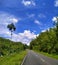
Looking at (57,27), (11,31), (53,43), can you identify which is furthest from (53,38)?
(11,31)

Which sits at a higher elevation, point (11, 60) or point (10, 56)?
point (10, 56)

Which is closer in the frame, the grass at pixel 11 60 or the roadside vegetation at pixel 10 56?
the grass at pixel 11 60

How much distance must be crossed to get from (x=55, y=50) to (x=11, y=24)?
7953 centimetres

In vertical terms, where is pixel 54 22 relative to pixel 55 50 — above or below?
above

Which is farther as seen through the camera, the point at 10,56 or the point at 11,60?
the point at 10,56

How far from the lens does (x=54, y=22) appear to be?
7238 centimetres

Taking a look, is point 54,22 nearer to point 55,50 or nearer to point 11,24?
point 55,50

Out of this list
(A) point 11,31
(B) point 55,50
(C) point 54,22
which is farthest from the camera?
(A) point 11,31

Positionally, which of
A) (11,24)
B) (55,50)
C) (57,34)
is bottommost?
(55,50)

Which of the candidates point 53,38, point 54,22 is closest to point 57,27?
point 54,22

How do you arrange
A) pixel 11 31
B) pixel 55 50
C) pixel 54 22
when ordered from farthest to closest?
pixel 11 31 → pixel 55 50 → pixel 54 22

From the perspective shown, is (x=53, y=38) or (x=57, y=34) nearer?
(x=57, y=34)

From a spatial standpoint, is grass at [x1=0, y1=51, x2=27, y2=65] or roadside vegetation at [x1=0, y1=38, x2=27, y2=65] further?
roadside vegetation at [x1=0, y1=38, x2=27, y2=65]

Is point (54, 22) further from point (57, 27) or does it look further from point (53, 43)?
point (53, 43)
